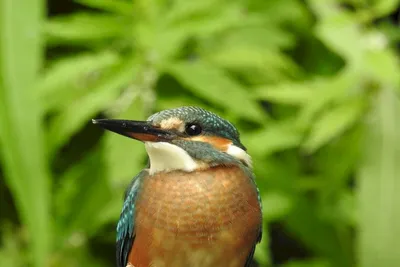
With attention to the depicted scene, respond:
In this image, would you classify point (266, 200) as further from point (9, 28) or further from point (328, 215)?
point (9, 28)

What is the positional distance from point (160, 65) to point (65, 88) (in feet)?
0.72

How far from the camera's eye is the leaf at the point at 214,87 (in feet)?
3.21

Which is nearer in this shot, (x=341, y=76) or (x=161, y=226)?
(x=161, y=226)

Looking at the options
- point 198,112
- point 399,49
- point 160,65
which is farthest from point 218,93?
point 399,49

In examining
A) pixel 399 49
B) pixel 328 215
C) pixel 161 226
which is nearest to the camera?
pixel 161 226

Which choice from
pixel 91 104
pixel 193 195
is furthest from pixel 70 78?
pixel 193 195

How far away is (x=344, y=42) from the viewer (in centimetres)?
108

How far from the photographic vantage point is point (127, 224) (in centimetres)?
45

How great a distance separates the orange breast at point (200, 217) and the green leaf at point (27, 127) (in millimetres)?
687

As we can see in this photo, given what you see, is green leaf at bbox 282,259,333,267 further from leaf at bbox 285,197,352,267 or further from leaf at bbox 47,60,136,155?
leaf at bbox 47,60,136,155

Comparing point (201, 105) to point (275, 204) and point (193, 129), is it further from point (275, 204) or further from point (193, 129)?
point (193, 129)

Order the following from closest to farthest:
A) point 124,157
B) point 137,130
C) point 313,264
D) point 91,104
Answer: point 137,130
point 124,157
point 91,104
point 313,264

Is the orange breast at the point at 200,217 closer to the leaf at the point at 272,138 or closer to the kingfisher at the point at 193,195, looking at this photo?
the kingfisher at the point at 193,195

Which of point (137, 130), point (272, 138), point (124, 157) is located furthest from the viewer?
point (272, 138)
